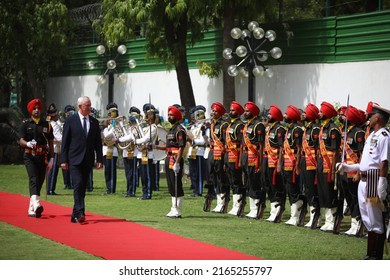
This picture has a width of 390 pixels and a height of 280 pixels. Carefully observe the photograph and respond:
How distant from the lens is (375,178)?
1394cm

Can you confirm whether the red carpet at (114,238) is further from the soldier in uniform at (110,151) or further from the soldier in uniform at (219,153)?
the soldier in uniform at (110,151)

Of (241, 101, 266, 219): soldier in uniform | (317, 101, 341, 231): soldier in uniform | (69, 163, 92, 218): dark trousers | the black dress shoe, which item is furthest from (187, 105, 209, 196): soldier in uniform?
(317, 101, 341, 231): soldier in uniform

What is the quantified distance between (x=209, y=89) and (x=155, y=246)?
1928cm

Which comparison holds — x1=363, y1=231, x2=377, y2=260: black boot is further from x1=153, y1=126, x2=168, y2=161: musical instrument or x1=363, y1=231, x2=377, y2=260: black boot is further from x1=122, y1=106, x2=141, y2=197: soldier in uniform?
x1=122, y1=106, x2=141, y2=197: soldier in uniform

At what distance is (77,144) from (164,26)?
1408 cm

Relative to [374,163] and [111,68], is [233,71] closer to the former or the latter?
[111,68]

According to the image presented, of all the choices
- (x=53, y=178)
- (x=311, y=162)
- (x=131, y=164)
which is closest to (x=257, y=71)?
(x=131, y=164)

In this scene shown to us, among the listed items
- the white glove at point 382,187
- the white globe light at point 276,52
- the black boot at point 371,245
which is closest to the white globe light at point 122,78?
the white globe light at point 276,52

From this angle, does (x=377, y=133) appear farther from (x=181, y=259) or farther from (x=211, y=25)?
(x=211, y=25)

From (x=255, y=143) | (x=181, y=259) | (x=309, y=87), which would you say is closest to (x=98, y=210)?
(x=255, y=143)

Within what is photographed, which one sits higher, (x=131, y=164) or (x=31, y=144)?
(x=31, y=144)

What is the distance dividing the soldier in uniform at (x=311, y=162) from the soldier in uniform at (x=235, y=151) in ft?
→ 6.36

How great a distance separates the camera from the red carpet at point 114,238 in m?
14.3

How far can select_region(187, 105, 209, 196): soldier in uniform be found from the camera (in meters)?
24.6
